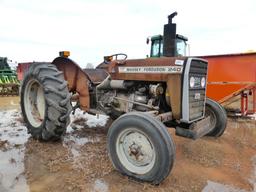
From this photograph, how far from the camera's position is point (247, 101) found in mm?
6074

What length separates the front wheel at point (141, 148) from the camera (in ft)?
8.43

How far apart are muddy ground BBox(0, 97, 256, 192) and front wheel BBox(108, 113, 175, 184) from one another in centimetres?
14

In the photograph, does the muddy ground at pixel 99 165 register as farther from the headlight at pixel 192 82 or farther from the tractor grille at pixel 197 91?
the headlight at pixel 192 82

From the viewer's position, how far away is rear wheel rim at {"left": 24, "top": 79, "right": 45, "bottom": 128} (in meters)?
4.25

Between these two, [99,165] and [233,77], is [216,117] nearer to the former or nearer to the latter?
[99,165]

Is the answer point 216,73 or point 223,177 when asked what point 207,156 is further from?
point 216,73

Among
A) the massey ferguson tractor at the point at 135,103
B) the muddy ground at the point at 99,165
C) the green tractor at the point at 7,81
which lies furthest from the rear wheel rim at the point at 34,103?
the green tractor at the point at 7,81

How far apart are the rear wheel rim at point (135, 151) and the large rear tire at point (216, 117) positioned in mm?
1976

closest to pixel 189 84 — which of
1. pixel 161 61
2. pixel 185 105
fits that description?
pixel 185 105

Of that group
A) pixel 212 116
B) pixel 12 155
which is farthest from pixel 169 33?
pixel 12 155

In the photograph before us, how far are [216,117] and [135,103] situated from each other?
152 cm

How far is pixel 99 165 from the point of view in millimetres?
3154

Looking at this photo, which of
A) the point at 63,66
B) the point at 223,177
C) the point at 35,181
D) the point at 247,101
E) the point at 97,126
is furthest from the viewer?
the point at 247,101

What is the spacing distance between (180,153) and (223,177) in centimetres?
83
